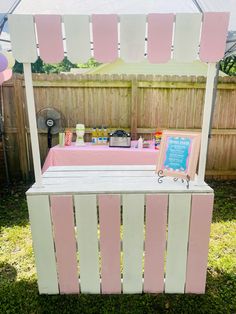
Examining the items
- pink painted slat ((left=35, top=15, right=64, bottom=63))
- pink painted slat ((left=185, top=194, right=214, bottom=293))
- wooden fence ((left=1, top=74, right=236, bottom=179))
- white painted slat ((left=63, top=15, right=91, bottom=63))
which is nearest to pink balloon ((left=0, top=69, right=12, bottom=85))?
wooden fence ((left=1, top=74, right=236, bottom=179))

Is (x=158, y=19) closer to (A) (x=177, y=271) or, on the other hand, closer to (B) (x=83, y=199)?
(B) (x=83, y=199)

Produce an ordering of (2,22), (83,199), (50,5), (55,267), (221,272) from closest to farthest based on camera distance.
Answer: (83,199), (55,267), (221,272), (2,22), (50,5)

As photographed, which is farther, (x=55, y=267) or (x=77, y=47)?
(x=55, y=267)

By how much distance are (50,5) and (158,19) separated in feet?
8.49

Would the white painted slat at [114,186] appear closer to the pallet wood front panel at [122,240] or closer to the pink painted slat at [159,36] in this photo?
the pallet wood front panel at [122,240]

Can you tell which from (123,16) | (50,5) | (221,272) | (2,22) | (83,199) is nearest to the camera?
(123,16)

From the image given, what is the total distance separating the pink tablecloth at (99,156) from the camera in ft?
12.9

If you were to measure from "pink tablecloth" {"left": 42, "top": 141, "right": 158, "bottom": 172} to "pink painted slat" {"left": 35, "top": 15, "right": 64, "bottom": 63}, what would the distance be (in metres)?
2.38

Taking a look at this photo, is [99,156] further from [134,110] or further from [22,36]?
[22,36]

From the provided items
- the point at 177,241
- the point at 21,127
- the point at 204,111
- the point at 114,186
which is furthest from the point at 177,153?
the point at 21,127

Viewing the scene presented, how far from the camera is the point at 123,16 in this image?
1580mm

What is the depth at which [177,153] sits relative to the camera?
1.98 meters

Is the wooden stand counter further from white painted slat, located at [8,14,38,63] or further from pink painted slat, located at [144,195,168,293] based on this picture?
white painted slat, located at [8,14,38,63]

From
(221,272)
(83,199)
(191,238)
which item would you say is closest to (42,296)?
(83,199)
